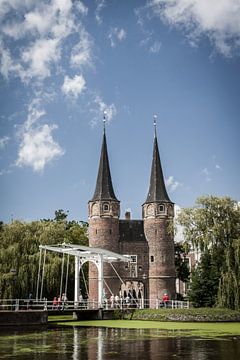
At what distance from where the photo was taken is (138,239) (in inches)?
1658

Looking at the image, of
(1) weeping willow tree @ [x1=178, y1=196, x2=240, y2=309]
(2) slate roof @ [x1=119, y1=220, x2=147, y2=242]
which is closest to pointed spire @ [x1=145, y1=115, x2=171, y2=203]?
(2) slate roof @ [x1=119, y1=220, x2=147, y2=242]

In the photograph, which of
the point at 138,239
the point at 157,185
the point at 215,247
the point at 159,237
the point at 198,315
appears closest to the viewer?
the point at 198,315

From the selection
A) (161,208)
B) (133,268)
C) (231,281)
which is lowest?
(231,281)

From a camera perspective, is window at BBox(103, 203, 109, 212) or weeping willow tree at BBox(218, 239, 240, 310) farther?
window at BBox(103, 203, 109, 212)

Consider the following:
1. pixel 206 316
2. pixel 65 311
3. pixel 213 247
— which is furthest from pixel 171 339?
pixel 213 247

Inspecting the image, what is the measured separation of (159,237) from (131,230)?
9.03ft

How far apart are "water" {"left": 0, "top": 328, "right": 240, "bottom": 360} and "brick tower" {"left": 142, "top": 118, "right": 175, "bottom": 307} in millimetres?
22821

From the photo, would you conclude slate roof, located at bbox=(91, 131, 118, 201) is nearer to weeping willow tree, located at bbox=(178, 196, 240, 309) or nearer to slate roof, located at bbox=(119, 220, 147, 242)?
slate roof, located at bbox=(119, 220, 147, 242)

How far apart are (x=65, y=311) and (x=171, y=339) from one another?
13.6 m

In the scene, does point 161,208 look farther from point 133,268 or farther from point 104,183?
point 133,268

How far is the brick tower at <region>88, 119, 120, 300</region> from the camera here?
4066 centimetres

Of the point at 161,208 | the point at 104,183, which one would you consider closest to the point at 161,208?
the point at 161,208

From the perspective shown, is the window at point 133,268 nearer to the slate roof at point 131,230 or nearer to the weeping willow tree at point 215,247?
the slate roof at point 131,230

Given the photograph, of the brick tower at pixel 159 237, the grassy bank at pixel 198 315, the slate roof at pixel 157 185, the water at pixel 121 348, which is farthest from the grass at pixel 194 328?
the slate roof at pixel 157 185
